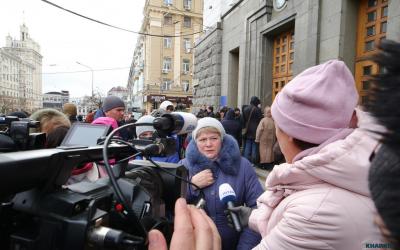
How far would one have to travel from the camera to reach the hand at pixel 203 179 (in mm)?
2193

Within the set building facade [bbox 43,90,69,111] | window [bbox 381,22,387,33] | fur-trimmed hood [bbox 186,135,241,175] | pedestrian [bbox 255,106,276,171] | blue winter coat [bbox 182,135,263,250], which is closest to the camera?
blue winter coat [bbox 182,135,263,250]

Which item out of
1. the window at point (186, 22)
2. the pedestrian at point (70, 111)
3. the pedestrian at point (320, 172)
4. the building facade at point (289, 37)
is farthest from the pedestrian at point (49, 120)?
the window at point (186, 22)

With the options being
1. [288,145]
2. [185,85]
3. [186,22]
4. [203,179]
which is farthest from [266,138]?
[186,22]

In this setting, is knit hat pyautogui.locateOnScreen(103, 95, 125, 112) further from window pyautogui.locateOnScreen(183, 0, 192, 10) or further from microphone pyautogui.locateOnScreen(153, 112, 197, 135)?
window pyautogui.locateOnScreen(183, 0, 192, 10)

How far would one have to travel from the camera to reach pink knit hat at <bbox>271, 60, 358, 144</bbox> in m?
1.17

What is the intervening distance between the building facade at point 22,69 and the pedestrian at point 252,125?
68.4 meters

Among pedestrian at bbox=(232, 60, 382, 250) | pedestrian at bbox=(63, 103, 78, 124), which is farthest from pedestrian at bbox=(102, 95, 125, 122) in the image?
pedestrian at bbox=(232, 60, 382, 250)

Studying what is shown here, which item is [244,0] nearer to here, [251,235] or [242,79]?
[242,79]

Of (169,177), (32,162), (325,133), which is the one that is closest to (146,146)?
(169,177)

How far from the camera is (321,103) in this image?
3.81 feet

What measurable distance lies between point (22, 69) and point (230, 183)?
9033 cm

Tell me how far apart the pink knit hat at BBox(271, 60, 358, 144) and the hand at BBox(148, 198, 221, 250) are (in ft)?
1.76

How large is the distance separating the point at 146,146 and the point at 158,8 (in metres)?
46.9

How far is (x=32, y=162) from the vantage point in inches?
28.3
